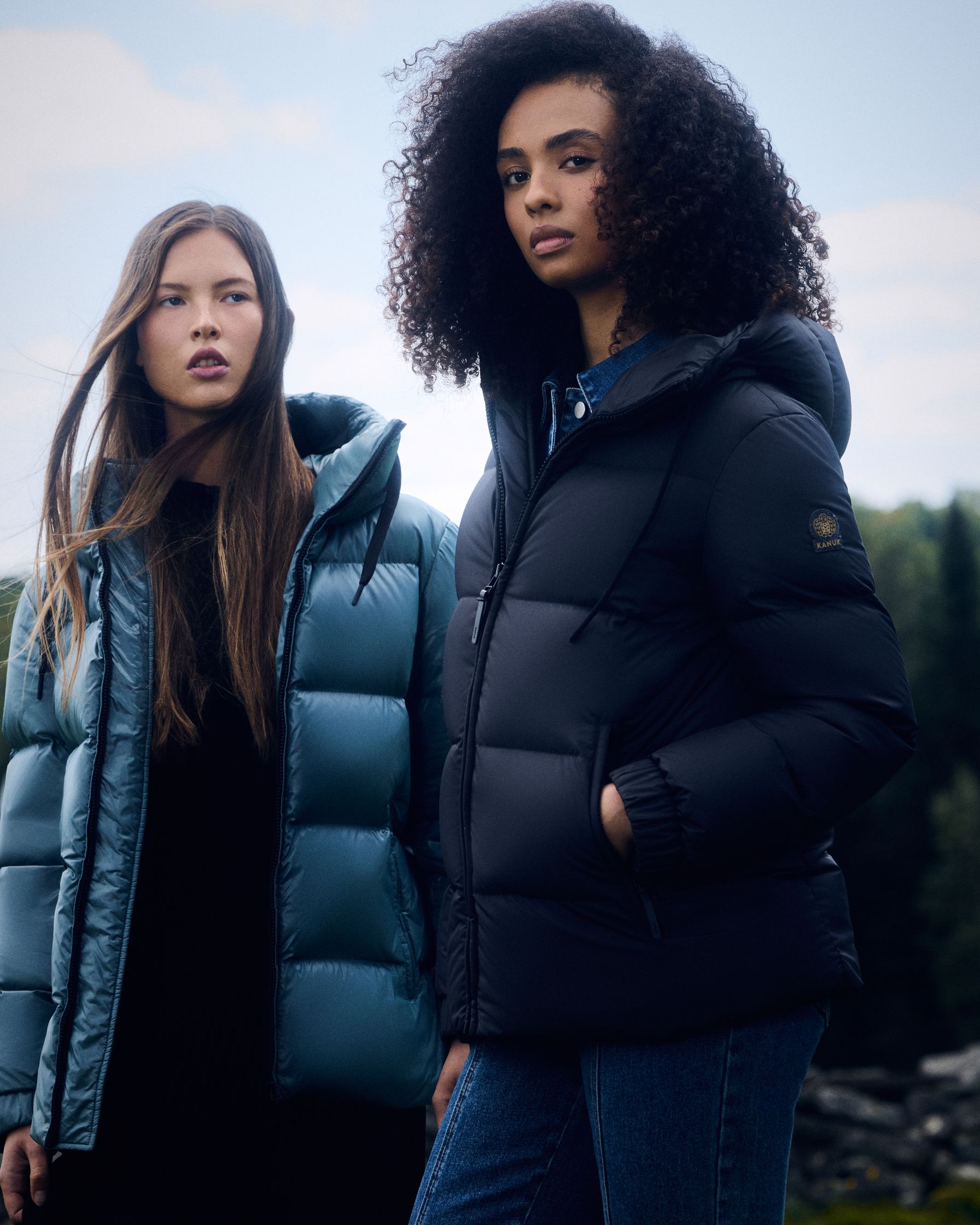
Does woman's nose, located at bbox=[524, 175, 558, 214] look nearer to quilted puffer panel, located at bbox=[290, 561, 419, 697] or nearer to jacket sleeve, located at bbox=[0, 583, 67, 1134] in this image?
quilted puffer panel, located at bbox=[290, 561, 419, 697]

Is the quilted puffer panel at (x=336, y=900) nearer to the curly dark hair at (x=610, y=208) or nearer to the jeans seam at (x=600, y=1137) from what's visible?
the jeans seam at (x=600, y=1137)

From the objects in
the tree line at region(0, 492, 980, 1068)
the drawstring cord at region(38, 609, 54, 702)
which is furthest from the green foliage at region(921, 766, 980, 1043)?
the drawstring cord at region(38, 609, 54, 702)

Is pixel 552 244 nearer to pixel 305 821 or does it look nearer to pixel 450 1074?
pixel 305 821

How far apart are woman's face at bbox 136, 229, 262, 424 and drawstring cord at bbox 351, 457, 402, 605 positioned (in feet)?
1.19

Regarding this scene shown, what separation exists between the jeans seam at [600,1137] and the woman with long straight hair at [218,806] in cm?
58

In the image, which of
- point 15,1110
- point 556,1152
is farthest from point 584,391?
point 15,1110

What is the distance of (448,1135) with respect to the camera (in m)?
1.72

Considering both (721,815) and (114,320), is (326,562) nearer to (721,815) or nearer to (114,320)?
(114,320)

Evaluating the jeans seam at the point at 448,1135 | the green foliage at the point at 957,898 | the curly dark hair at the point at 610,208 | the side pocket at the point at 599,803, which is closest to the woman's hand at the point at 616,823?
the side pocket at the point at 599,803

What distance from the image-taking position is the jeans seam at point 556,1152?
172 cm

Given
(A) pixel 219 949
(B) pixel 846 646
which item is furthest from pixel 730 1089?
(A) pixel 219 949

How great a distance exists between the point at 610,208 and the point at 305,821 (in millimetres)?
1164

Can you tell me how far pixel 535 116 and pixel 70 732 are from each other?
1.38 metres

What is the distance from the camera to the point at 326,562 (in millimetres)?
2314
